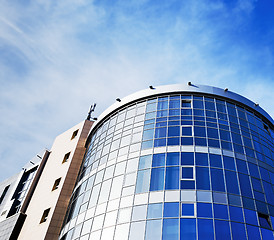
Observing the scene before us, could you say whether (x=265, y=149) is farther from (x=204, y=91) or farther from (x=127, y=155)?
(x=127, y=155)

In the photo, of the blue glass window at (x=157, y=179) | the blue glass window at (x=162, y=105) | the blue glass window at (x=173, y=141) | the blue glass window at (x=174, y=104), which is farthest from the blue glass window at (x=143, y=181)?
the blue glass window at (x=174, y=104)

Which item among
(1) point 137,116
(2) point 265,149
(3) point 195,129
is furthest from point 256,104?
(1) point 137,116

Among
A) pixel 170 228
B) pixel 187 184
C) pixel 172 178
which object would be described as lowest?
pixel 170 228

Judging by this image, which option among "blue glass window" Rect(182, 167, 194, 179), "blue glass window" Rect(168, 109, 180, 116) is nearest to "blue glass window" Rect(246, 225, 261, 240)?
"blue glass window" Rect(182, 167, 194, 179)

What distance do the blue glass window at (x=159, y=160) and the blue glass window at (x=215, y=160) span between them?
338 cm

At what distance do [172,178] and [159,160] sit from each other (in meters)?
1.94

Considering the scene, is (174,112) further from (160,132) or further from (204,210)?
(204,210)

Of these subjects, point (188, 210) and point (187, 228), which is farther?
point (188, 210)

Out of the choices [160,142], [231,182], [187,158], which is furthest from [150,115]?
[231,182]

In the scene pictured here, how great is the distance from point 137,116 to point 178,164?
7.09 meters

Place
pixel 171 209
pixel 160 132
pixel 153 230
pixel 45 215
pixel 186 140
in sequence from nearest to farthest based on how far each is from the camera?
pixel 153 230, pixel 171 209, pixel 186 140, pixel 160 132, pixel 45 215

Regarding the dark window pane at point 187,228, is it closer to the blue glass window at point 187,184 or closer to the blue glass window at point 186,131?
the blue glass window at point 187,184

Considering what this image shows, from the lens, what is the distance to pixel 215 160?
71.4 feet

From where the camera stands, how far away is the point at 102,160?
2592cm
